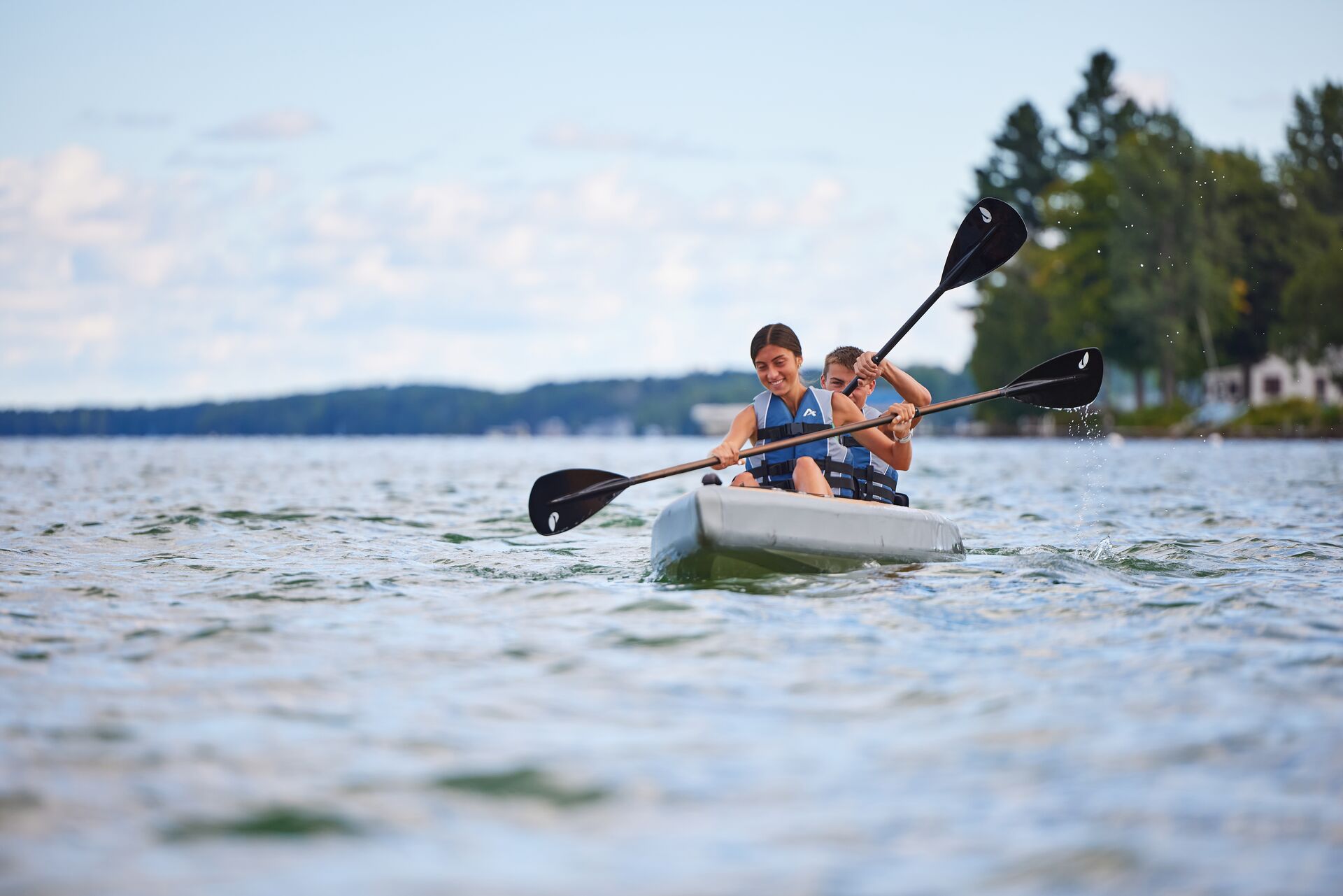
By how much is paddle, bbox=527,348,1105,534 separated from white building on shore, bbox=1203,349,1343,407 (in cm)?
5108

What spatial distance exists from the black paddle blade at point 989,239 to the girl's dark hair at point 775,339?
2.36 metres

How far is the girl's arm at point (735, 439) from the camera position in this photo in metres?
8.04

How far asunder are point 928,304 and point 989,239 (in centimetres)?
84

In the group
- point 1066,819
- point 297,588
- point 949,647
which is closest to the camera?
point 1066,819

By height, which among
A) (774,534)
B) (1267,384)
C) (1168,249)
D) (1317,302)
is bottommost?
(774,534)

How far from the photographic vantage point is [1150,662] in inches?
215

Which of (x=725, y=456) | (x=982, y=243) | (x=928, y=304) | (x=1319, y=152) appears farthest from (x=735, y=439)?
(x=1319, y=152)

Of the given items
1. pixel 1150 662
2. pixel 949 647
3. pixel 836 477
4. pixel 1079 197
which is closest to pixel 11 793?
pixel 949 647

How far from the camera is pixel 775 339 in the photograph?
26.5 ft

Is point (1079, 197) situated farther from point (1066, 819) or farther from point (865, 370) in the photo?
point (1066, 819)

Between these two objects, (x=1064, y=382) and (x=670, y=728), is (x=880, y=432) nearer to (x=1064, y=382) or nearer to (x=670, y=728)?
(x=1064, y=382)

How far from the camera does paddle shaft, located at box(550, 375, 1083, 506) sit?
8.18 metres

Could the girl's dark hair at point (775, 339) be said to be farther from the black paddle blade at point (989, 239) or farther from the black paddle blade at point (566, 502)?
the black paddle blade at point (989, 239)

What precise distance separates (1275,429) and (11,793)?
53632 millimetres
